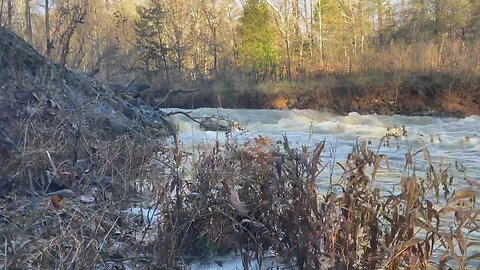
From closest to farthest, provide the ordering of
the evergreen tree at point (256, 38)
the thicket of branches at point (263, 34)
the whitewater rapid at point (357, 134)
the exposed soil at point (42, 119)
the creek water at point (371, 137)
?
1. the exposed soil at point (42, 119)
2. the creek water at point (371, 137)
3. the whitewater rapid at point (357, 134)
4. the thicket of branches at point (263, 34)
5. the evergreen tree at point (256, 38)

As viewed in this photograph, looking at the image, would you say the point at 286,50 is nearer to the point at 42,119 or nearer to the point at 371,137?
the point at 371,137

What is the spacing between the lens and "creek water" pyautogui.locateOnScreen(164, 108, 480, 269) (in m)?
5.19

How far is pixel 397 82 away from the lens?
67.3 ft

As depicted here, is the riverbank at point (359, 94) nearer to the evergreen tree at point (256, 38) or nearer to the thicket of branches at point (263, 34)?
the thicket of branches at point (263, 34)

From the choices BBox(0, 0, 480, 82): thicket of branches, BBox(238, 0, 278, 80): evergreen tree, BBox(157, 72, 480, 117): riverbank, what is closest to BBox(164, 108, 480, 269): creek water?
BBox(157, 72, 480, 117): riverbank

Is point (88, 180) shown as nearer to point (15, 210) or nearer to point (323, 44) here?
point (15, 210)

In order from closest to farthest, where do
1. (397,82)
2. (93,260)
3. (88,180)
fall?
(93,260)
(88,180)
(397,82)

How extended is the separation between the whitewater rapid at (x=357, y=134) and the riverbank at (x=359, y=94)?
160cm

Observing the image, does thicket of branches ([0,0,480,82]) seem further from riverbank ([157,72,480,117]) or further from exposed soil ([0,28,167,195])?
exposed soil ([0,28,167,195])

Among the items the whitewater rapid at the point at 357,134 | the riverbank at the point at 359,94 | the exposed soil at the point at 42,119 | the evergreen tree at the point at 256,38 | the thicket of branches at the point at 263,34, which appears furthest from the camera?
the evergreen tree at the point at 256,38

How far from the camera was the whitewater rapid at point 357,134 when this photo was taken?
265 inches

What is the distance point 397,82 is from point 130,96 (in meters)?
14.0

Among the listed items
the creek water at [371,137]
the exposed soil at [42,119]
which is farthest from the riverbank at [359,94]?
the exposed soil at [42,119]

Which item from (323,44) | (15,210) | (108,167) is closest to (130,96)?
(108,167)
